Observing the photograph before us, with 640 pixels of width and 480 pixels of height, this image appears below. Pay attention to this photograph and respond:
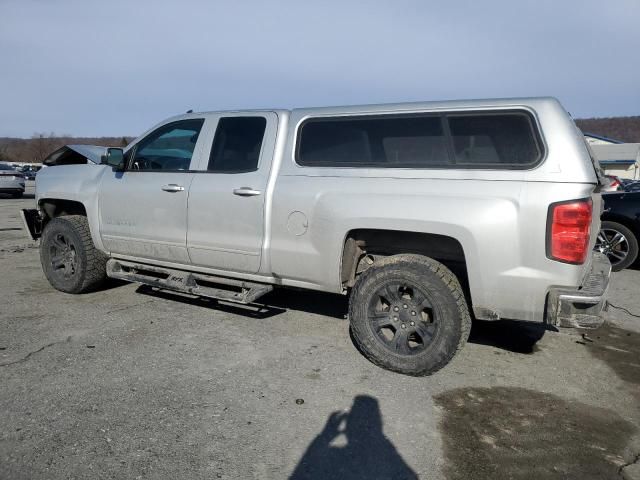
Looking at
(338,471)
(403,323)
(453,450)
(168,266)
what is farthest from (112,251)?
(453,450)

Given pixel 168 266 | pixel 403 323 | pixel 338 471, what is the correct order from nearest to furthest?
pixel 338 471
pixel 403 323
pixel 168 266

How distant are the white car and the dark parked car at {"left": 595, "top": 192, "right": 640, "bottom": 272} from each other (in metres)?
22.7

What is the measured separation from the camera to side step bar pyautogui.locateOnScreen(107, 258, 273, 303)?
421 cm

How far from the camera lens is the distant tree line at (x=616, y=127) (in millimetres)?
87750

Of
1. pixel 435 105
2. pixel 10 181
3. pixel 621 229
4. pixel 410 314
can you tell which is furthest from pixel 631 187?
pixel 10 181

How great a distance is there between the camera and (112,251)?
5.09 metres

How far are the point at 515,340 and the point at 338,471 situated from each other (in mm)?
2748

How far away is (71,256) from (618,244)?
7.88 metres

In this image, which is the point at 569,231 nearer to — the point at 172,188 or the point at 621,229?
the point at 172,188

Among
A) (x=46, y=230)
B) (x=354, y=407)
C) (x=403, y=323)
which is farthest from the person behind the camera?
(x=46, y=230)

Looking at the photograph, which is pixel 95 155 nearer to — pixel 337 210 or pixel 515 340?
pixel 337 210

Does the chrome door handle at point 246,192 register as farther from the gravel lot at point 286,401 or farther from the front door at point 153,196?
the gravel lot at point 286,401

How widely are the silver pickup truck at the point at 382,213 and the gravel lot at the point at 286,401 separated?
0.45 meters

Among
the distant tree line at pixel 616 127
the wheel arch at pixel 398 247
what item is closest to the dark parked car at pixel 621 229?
the wheel arch at pixel 398 247
